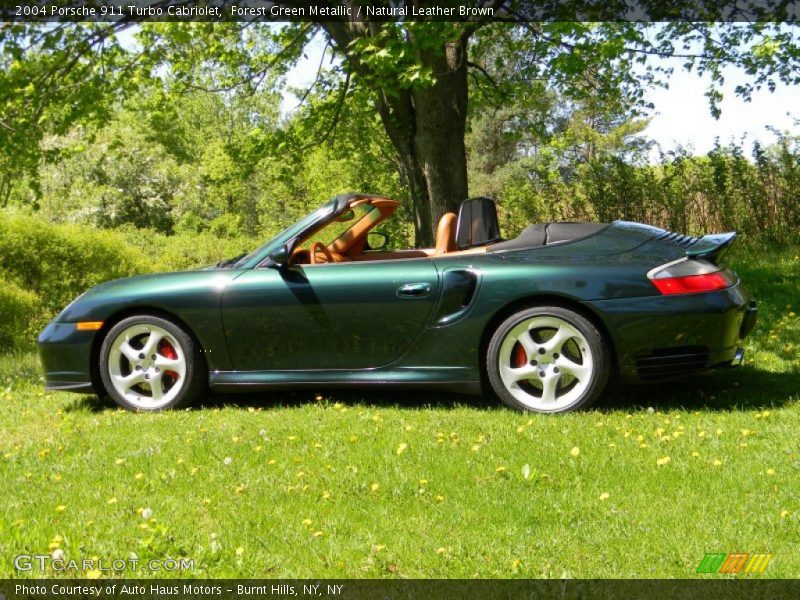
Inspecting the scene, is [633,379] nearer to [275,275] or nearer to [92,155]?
[275,275]

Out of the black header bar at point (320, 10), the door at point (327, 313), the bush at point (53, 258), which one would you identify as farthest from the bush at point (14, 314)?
the door at point (327, 313)

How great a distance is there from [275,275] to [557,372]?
1.96 metres

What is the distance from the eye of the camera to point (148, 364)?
6.00 m

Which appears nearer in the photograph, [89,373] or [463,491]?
[463,491]

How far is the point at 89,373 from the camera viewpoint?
20.0 ft

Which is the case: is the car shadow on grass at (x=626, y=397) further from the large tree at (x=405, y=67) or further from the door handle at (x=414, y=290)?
the large tree at (x=405, y=67)

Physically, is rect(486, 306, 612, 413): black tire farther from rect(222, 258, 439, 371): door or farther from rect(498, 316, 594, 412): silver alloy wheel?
rect(222, 258, 439, 371): door

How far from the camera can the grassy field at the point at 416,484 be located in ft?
10.7

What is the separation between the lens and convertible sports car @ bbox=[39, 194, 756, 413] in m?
5.29

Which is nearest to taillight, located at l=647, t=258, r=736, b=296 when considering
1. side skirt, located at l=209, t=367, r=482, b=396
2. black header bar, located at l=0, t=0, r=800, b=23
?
side skirt, located at l=209, t=367, r=482, b=396

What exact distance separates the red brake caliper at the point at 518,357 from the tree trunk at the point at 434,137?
4.39 m

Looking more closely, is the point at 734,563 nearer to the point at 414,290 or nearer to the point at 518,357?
the point at 518,357

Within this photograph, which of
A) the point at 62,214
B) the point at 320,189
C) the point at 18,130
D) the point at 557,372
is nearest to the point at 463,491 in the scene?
the point at 557,372

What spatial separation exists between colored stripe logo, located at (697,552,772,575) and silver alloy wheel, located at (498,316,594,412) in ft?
7.20
